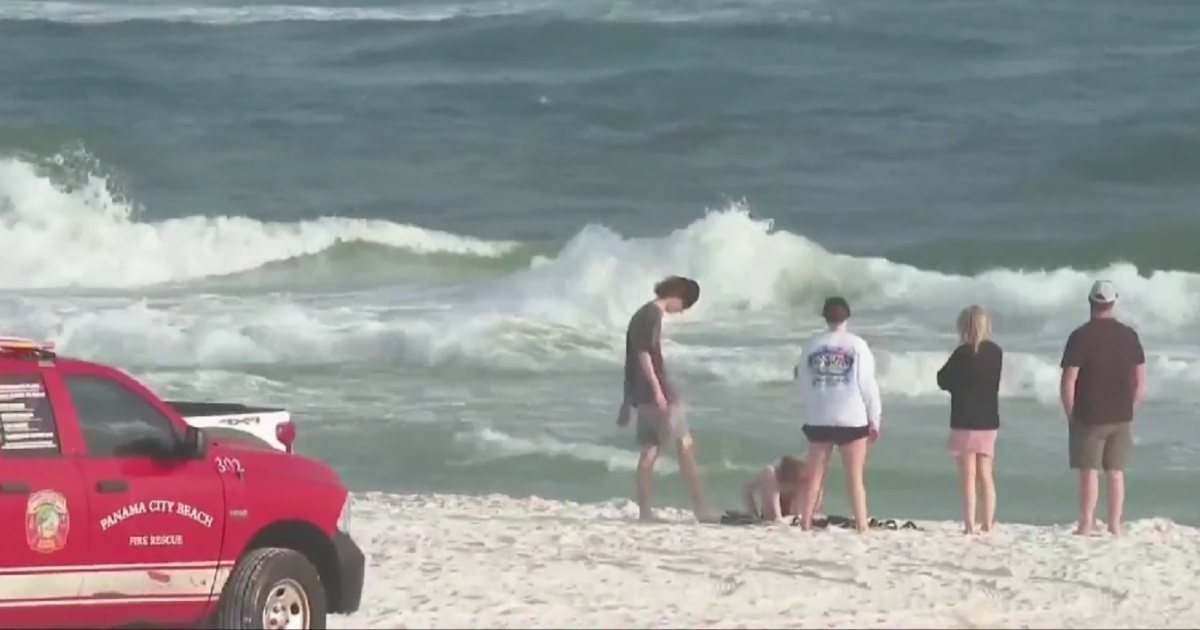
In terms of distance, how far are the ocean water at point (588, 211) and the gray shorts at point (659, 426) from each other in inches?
111

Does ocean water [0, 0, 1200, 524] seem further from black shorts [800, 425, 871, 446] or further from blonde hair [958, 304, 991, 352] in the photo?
black shorts [800, 425, 871, 446]

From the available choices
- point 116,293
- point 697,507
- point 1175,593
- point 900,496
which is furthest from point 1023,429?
point 116,293

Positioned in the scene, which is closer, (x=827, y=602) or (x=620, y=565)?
(x=827, y=602)

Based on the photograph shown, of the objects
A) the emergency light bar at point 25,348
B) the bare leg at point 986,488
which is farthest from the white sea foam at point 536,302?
the emergency light bar at point 25,348

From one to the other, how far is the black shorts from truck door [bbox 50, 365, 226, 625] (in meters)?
5.27

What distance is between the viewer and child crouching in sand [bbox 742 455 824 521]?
45.8ft

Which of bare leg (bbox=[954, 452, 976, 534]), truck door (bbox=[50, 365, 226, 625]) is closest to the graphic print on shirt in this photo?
bare leg (bbox=[954, 452, 976, 534])

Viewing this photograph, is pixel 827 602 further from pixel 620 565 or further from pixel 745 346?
pixel 745 346

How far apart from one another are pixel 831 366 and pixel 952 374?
0.75m

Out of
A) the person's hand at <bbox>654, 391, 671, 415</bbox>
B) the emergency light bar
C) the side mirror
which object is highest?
the person's hand at <bbox>654, 391, 671, 415</bbox>

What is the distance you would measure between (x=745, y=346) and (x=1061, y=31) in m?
20.0

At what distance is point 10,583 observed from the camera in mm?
8211

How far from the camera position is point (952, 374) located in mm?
13672

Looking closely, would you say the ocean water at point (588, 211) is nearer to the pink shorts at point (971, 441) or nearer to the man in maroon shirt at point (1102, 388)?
the man in maroon shirt at point (1102, 388)
